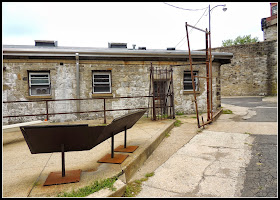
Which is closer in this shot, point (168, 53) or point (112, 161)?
point (112, 161)

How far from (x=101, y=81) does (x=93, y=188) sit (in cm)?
679

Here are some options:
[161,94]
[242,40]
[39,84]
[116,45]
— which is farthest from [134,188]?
[242,40]

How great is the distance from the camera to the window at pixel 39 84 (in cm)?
825

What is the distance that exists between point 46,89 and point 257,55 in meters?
20.3

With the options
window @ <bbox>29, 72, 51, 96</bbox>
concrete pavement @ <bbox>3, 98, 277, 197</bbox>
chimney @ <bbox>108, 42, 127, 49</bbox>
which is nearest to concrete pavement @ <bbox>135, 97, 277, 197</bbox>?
concrete pavement @ <bbox>3, 98, 277, 197</bbox>

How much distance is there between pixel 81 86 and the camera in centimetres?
846

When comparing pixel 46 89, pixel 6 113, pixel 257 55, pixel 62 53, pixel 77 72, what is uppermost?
pixel 257 55

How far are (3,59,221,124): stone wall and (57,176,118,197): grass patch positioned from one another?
204 inches

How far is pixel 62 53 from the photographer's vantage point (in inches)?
319

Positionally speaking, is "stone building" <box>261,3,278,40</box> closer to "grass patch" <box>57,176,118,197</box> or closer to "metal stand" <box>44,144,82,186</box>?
→ "grass patch" <box>57,176,118,197</box>

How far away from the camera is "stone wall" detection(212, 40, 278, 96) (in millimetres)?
19094

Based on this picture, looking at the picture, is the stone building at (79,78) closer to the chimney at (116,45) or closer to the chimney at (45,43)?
the chimney at (45,43)

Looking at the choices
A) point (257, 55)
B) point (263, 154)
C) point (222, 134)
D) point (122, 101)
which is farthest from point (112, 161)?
point (257, 55)

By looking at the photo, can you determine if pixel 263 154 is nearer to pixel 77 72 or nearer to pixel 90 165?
pixel 90 165
